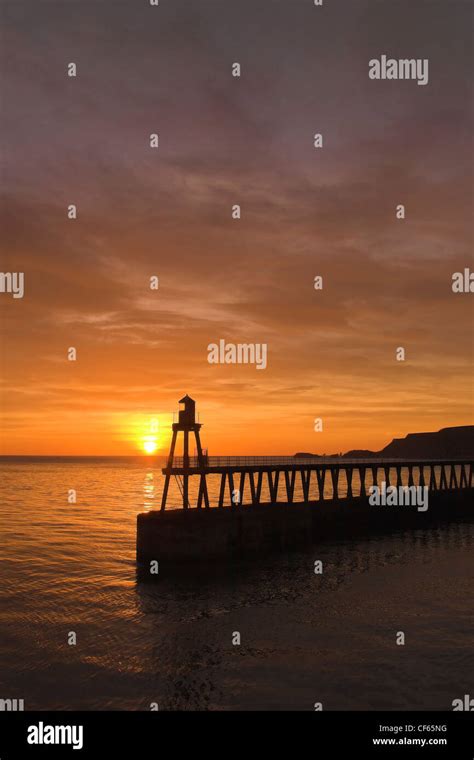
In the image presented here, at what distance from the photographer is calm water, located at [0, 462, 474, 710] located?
1795 centimetres

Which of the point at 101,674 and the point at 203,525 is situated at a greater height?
the point at 203,525

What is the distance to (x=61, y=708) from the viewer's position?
16922 millimetres

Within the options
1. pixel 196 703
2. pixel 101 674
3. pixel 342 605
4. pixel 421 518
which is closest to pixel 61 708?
pixel 101 674

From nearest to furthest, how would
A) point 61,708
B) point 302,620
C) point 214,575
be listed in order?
1. point 61,708
2. point 302,620
3. point 214,575

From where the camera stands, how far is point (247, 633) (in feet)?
76.6

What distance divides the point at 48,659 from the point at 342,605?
46.0 ft

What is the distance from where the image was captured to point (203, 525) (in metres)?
35.1

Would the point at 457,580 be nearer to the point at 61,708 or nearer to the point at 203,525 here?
the point at 203,525

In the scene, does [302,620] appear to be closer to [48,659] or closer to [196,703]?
[196,703]

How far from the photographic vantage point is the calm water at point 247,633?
58.9 feet
